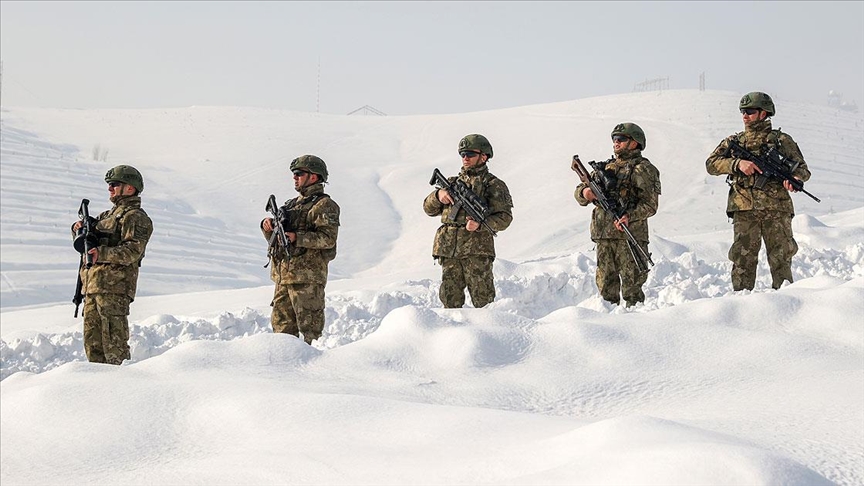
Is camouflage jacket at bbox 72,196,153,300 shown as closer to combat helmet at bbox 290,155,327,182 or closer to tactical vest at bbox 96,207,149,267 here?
tactical vest at bbox 96,207,149,267

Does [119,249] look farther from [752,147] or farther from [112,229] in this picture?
[752,147]

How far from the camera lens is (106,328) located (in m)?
7.26

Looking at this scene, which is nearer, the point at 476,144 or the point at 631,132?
the point at 476,144

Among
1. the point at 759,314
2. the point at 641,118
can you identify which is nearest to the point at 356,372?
the point at 759,314

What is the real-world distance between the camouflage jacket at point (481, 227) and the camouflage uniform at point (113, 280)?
2.30m

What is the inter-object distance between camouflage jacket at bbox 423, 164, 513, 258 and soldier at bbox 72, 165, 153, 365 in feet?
7.49

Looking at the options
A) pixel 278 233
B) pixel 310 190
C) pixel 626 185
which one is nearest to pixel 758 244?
pixel 626 185

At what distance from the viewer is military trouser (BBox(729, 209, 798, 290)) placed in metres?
8.20

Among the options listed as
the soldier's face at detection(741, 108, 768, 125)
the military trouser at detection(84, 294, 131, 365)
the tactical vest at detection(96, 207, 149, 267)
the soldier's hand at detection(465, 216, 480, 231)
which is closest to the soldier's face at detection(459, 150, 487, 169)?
the soldier's hand at detection(465, 216, 480, 231)

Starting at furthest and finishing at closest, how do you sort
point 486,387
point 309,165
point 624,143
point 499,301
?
point 499,301 → point 624,143 → point 309,165 → point 486,387

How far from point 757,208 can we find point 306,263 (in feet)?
12.0

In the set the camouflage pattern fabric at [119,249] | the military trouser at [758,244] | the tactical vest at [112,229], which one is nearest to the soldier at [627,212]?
the military trouser at [758,244]

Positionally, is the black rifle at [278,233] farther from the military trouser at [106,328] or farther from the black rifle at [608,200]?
the black rifle at [608,200]

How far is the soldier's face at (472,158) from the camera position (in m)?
8.06
